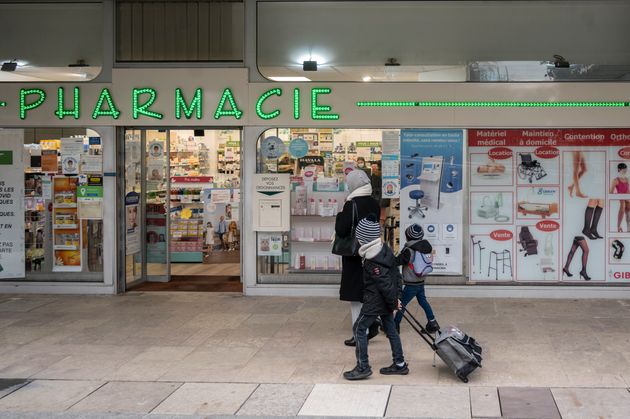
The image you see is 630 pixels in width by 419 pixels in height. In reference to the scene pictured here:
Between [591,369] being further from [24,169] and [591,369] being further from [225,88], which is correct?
[24,169]

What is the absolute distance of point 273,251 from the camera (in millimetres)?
11664

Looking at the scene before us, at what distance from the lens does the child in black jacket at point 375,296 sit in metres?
7.21

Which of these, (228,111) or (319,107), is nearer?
(319,107)

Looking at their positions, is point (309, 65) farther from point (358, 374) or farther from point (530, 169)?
point (358, 374)

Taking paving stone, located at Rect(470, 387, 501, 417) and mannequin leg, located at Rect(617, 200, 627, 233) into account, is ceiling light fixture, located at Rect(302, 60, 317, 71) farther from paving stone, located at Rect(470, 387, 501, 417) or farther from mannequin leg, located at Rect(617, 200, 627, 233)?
paving stone, located at Rect(470, 387, 501, 417)

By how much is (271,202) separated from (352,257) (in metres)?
3.42

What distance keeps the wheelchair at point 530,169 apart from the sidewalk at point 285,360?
1.77m

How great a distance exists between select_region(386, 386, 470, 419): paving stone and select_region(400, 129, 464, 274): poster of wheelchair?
178 inches

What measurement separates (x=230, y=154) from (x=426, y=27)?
4.14 meters

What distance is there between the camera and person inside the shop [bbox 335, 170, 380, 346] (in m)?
8.17

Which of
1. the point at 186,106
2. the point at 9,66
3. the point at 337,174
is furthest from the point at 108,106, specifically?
the point at 337,174

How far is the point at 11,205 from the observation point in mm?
11820

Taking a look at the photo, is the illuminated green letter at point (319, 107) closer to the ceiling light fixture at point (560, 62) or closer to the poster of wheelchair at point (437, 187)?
the poster of wheelchair at point (437, 187)

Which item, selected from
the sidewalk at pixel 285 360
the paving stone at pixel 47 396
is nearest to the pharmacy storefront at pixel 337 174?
the sidewalk at pixel 285 360
